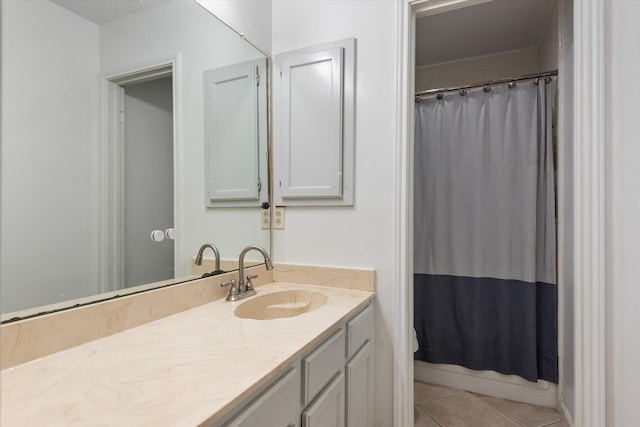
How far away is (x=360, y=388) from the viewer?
53.9 inches

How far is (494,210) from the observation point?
2135mm

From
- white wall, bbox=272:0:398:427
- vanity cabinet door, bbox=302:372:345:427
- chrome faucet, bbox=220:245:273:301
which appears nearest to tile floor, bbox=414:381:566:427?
Answer: white wall, bbox=272:0:398:427

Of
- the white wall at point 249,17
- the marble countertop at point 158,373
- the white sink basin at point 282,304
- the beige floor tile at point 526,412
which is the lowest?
the beige floor tile at point 526,412

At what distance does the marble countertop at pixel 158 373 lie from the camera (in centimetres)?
60

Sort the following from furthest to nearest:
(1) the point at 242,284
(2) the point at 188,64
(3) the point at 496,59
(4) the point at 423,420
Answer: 1. (3) the point at 496,59
2. (4) the point at 423,420
3. (1) the point at 242,284
4. (2) the point at 188,64

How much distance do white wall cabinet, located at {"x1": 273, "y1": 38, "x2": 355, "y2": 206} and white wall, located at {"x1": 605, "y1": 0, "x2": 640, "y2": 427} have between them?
103cm

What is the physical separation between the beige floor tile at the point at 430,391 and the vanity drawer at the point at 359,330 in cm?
100

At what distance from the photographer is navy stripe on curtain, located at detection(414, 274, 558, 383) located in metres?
2.03

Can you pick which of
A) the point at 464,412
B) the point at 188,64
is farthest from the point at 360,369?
the point at 188,64

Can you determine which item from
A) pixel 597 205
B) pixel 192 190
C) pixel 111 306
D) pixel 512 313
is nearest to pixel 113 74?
pixel 192 190

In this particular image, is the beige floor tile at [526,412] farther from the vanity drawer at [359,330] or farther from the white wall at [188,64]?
the white wall at [188,64]

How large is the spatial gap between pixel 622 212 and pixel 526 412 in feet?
4.63

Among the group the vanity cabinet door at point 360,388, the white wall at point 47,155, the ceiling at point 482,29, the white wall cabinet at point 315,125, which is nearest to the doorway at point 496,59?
the ceiling at point 482,29

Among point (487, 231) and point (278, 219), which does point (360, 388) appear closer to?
point (278, 219)
